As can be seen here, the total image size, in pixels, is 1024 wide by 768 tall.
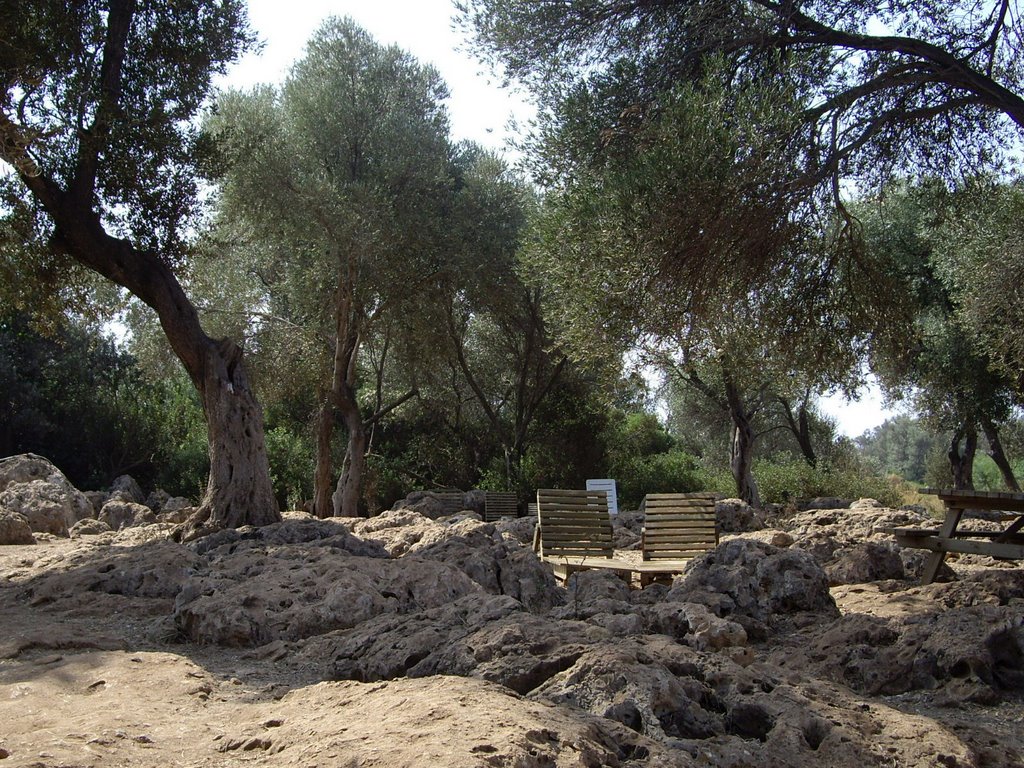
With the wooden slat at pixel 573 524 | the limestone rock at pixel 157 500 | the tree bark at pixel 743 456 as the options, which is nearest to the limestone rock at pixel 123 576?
the wooden slat at pixel 573 524

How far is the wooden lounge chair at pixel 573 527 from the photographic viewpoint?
10.1 metres

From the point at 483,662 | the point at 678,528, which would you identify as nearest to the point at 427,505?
the point at 678,528

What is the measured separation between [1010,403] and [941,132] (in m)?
10.5

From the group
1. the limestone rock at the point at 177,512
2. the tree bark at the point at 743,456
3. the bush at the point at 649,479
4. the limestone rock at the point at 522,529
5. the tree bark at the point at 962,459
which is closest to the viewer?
the limestone rock at the point at 522,529

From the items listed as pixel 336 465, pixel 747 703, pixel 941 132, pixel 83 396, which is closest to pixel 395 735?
pixel 747 703

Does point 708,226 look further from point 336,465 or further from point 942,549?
point 336,465

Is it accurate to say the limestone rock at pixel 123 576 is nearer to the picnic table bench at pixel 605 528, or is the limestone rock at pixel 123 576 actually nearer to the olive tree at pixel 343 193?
the picnic table bench at pixel 605 528

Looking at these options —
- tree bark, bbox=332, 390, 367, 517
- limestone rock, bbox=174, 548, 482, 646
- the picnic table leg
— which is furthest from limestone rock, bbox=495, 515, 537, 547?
tree bark, bbox=332, 390, 367, 517

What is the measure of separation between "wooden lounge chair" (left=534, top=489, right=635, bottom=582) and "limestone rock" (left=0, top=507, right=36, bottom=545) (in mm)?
6699

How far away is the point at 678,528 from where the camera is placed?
410 inches

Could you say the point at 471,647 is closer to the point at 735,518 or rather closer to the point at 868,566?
the point at 868,566

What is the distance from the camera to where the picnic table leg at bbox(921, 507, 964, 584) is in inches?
320

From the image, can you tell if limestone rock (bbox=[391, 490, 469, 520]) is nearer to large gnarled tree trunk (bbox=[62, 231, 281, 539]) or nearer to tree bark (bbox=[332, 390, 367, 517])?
tree bark (bbox=[332, 390, 367, 517])

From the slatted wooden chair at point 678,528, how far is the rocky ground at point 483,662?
5.79ft
